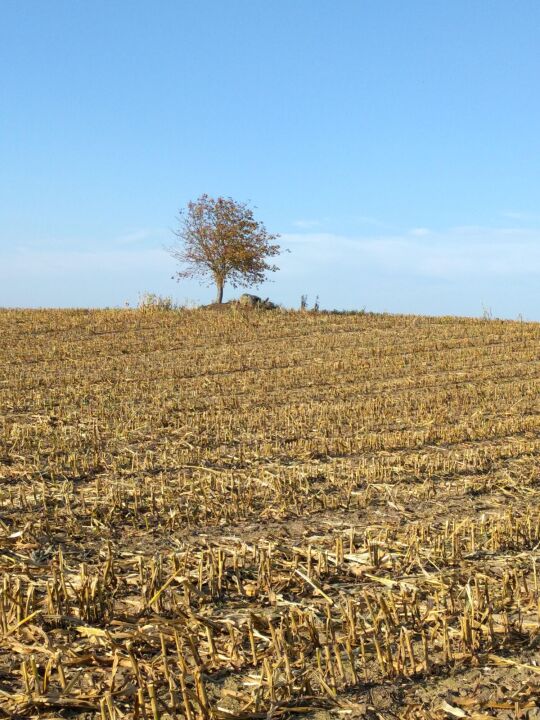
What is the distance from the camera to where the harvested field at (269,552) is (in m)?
4.80

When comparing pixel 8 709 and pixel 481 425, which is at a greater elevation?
pixel 481 425

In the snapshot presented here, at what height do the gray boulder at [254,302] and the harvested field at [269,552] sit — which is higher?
the gray boulder at [254,302]

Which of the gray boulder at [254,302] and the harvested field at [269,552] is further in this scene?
the gray boulder at [254,302]

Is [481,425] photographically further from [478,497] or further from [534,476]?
[478,497]

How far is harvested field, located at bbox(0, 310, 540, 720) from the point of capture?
4801 millimetres

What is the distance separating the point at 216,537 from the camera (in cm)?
776

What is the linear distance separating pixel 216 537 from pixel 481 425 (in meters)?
7.30

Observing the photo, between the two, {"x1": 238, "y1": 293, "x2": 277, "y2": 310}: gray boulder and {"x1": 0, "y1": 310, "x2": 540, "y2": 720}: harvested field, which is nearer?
{"x1": 0, "y1": 310, "x2": 540, "y2": 720}: harvested field

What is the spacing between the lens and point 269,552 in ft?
22.9

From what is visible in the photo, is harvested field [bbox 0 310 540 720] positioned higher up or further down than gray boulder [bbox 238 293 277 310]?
further down

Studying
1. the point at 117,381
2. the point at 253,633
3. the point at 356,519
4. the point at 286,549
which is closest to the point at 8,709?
the point at 253,633

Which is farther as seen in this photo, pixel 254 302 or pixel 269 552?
pixel 254 302

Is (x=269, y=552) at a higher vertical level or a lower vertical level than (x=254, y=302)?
lower

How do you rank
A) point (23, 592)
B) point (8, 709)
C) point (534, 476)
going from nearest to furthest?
point (8, 709) < point (23, 592) < point (534, 476)
